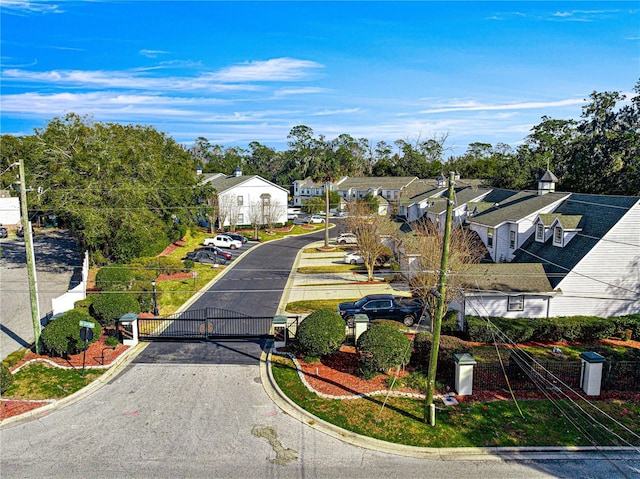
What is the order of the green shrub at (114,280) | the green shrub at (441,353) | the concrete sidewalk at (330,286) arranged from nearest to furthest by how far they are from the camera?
the green shrub at (441,353) → the green shrub at (114,280) → the concrete sidewalk at (330,286)

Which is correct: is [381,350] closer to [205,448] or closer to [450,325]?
[205,448]

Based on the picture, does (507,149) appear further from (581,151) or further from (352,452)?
(352,452)

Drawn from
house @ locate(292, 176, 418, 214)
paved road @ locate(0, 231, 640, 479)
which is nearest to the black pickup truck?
paved road @ locate(0, 231, 640, 479)

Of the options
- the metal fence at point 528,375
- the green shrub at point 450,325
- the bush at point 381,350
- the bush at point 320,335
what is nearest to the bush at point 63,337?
the bush at point 320,335

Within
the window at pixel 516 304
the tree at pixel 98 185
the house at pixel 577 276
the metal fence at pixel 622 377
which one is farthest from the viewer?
the tree at pixel 98 185

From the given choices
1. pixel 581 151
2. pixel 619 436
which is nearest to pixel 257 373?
pixel 619 436

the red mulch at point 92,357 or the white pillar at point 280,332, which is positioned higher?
the white pillar at point 280,332

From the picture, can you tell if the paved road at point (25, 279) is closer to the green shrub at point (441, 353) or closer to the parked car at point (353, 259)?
the green shrub at point (441, 353)
